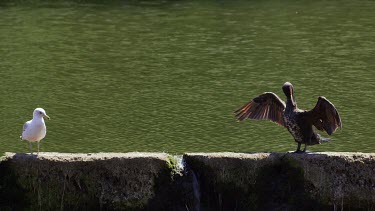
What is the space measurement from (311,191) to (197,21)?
13.0 meters

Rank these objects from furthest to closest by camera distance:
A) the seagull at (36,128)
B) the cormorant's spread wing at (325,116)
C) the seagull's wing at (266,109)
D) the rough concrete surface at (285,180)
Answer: the seagull's wing at (266,109), the seagull at (36,128), the cormorant's spread wing at (325,116), the rough concrete surface at (285,180)

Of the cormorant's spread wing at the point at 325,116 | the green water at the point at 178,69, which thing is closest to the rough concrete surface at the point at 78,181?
the cormorant's spread wing at the point at 325,116

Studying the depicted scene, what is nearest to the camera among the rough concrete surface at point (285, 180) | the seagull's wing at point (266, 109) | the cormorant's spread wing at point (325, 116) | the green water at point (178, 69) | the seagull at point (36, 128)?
the rough concrete surface at point (285, 180)

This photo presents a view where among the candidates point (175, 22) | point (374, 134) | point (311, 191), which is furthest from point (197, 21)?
point (311, 191)

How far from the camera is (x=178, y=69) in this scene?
1587 cm

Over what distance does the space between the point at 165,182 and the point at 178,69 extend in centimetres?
783

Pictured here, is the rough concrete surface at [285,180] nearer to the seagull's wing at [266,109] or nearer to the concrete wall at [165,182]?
the concrete wall at [165,182]

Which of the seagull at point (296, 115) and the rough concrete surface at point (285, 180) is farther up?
the seagull at point (296, 115)

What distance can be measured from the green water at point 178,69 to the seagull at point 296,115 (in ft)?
6.31

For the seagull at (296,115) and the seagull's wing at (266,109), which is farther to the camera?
the seagull's wing at (266,109)

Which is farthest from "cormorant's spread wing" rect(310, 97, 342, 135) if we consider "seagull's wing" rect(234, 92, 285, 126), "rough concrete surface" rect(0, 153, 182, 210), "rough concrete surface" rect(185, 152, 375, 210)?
"rough concrete surface" rect(0, 153, 182, 210)

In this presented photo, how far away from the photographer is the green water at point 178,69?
11.6 m

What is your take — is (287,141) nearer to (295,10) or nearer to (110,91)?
(110,91)

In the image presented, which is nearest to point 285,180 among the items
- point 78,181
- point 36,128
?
point 78,181
